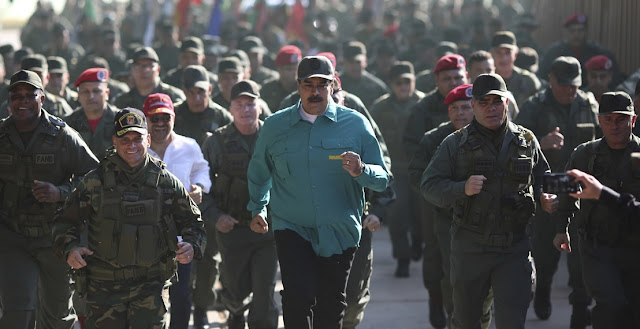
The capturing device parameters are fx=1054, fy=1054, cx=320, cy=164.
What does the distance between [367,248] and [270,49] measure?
610 inches

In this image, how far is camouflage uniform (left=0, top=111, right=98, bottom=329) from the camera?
7.59m

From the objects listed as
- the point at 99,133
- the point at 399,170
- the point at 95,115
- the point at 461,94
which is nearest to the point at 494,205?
the point at 461,94

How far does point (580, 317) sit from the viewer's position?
9188mm

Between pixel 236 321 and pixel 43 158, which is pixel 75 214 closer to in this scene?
pixel 43 158

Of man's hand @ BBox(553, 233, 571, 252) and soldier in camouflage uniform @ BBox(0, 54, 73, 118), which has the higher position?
soldier in camouflage uniform @ BBox(0, 54, 73, 118)

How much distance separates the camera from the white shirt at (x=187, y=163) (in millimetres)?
8266

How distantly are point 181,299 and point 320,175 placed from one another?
1.96 metres

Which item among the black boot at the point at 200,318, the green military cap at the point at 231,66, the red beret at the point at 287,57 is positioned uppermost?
the red beret at the point at 287,57

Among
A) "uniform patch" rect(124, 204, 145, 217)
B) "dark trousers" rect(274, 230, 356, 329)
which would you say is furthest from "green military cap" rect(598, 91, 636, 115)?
"uniform patch" rect(124, 204, 145, 217)

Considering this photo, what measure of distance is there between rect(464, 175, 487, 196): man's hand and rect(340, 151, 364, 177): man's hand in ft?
2.65

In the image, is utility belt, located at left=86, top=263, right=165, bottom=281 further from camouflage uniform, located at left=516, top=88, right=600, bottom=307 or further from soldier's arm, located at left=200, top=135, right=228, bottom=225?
camouflage uniform, located at left=516, top=88, right=600, bottom=307

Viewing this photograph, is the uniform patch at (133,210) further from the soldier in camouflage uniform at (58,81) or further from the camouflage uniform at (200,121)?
the soldier in camouflage uniform at (58,81)

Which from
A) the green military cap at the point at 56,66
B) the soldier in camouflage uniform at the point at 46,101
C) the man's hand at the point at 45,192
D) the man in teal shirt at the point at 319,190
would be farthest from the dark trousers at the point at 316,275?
the green military cap at the point at 56,66

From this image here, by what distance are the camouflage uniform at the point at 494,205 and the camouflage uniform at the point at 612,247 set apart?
1.31 feet
